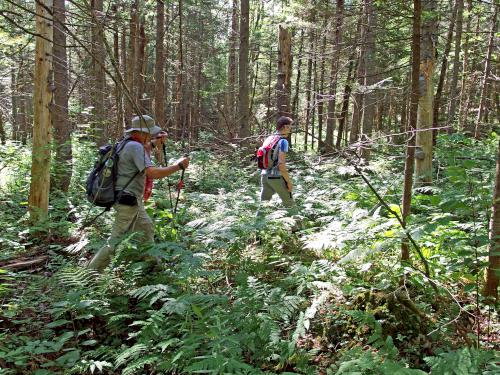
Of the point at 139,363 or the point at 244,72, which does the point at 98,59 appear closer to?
the point at 139,363

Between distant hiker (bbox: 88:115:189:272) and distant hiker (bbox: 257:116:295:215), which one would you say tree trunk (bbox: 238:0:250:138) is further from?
distant hiker (bbox: 88:115:189:272)

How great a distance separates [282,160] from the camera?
267 inches

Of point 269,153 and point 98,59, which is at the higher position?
point 98,59

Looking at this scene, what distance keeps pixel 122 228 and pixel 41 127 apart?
322 cm

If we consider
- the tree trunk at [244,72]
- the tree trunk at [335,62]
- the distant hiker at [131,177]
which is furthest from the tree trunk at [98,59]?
the tree trunk at [244,72]

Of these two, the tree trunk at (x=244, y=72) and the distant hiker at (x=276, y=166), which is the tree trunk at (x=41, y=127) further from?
the tree trunk at (x=244, y=72)

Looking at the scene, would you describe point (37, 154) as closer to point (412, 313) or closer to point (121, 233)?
point (121, 233)

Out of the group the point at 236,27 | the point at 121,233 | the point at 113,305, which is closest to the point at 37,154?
the point at 121,233

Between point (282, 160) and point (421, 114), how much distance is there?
3.00m

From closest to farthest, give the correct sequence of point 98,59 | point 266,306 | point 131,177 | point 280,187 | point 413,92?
point 98,59 → point 266,306 → point 413,92 → point 131,177 → point 280,187

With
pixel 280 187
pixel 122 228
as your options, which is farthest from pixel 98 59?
pixel 280 187

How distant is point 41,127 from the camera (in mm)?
7117

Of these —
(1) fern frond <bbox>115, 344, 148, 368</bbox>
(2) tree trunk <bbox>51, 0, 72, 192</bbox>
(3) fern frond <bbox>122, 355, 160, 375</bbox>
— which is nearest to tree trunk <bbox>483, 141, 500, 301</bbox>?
(3) fern frond <bbox>122, 355, 160, 375</bbox>

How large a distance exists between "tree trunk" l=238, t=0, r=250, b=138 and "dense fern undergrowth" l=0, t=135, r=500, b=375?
8031 millimetres
